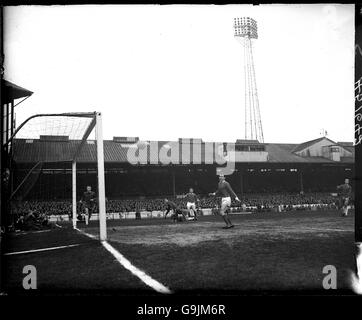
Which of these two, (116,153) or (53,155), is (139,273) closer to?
(53,155)

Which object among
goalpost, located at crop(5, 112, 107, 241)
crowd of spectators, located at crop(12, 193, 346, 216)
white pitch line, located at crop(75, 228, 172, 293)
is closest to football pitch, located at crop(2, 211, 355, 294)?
white pitch line, located at crop(75, 228, 172, 293)

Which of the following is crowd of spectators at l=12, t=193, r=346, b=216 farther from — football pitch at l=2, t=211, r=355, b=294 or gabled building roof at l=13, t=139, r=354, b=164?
football pitch at l=2, t=211, r=355, b=294

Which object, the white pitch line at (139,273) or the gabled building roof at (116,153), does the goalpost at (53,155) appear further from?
the white pitch line at (139,273)

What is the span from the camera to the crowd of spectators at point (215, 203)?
21814 millimetres

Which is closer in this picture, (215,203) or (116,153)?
(215,203)

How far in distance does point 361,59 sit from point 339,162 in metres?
28.6

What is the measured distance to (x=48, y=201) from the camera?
23.4 metres

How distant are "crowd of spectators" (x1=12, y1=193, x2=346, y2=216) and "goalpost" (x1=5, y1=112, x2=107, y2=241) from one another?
0.45 metres

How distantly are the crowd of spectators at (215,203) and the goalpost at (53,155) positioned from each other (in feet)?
1.49

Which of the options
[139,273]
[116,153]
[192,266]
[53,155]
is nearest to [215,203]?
[116,153]

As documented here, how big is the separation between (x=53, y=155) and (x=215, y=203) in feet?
43.3

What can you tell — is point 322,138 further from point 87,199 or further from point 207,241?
point 207,241

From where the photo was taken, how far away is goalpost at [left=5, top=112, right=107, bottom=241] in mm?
7758

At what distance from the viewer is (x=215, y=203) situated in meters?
26.1
